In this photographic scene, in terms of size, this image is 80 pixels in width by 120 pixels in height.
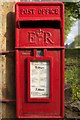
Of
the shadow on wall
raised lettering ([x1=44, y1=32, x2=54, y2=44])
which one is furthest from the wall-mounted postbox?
the shadow on wall

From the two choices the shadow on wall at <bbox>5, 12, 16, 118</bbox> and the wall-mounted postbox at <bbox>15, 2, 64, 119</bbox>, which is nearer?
the wall-mounted postbox at <bbox>15, 2, 64, 119</bbox>

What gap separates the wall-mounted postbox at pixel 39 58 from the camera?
289cm

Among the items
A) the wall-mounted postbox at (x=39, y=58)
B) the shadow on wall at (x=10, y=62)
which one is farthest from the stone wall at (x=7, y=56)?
the wall-mounted postbox at (x=39, y=58)

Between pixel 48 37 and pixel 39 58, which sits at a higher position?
pixel 48 37

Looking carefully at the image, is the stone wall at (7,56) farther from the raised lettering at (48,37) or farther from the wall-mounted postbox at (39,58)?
the raised lettering at (48,37)

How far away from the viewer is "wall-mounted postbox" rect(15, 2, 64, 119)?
2.89 m

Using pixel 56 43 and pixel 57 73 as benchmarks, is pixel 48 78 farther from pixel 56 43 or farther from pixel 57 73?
pixel 56 43

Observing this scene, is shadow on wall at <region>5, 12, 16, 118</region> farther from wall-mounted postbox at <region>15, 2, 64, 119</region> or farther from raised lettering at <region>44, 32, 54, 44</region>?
raised lettering at <region>44, 32, 54, 44</region>

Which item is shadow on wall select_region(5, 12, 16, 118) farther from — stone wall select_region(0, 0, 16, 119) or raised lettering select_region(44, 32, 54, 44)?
raised lettering select_region(44, 32, 54, 44)

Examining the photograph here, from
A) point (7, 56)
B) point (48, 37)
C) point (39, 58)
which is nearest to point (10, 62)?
point (7, 56)

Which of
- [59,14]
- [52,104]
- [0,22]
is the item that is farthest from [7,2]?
[52,104]

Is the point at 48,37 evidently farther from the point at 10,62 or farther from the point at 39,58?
the point at 10,62

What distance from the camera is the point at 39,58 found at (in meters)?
2.88

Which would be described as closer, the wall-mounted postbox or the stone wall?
the wall-mounted postbox
